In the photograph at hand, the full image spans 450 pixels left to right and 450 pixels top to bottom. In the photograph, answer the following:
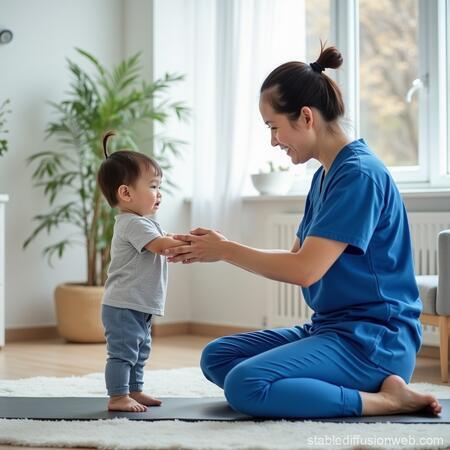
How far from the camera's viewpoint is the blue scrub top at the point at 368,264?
2359mm

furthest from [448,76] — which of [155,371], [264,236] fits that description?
[155,371]

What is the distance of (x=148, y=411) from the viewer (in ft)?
8.60

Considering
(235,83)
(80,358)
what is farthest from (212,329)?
(235,83)

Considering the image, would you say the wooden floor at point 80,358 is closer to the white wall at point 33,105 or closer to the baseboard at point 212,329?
the baseboard at point 212,329

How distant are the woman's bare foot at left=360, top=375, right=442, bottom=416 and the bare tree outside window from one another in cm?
226

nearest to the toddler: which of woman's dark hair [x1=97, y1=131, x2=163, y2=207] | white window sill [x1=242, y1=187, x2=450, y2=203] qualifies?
woman's dark hair [x1=97, y1=131, x2=163, y2=207]

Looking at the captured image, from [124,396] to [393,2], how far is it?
2.74 m

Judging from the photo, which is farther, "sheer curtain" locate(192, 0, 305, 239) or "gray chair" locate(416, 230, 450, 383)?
"sheer curtain" locate(192, 0, 305, 239)

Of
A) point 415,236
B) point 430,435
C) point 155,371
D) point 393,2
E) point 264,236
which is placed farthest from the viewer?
point 264,236

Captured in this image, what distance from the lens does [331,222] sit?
235cm

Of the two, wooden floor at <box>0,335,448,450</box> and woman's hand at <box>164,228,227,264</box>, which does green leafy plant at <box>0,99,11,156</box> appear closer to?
wooden floor at <box>0,335,448,450</box>

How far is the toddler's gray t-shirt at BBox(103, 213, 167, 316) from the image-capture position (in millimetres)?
2631

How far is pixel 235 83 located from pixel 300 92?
2.47 meters

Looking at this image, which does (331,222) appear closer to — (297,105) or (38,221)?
(297,105)
